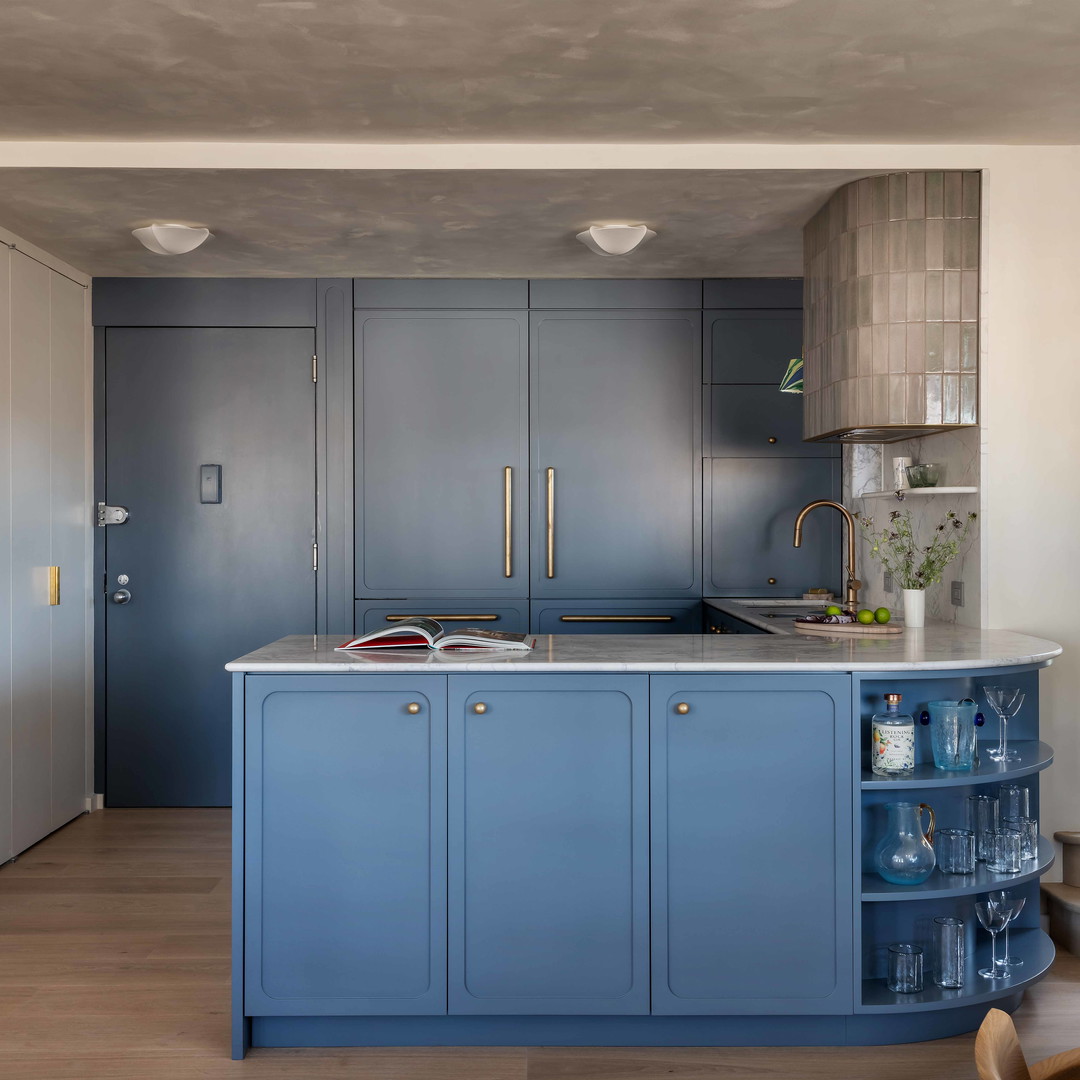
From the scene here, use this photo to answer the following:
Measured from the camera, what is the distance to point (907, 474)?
3338 mm

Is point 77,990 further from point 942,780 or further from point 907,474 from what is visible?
point 907,474

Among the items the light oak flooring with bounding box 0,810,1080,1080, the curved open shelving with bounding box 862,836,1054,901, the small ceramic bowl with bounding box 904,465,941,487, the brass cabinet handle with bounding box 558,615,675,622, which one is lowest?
the light oak flooring with bounding box 0,810,1080,1080

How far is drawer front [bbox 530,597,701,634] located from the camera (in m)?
4.31

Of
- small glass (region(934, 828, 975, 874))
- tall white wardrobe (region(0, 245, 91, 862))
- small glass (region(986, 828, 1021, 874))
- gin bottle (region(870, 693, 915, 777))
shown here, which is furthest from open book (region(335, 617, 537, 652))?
tall white wardrobe (region(0, 245, 91, 862))

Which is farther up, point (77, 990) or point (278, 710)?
point (278, 710)

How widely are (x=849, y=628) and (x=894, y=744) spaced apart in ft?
2.45

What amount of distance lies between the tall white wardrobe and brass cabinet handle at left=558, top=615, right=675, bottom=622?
216cm

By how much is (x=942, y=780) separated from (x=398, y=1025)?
1426 millimetres

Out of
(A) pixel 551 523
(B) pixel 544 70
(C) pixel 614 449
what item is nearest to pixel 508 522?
(A) pixel 551 523

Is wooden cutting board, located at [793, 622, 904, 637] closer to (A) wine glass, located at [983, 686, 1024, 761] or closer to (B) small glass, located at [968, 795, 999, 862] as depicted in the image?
(A) wine glass, located at [983, 686, 1024, 761]

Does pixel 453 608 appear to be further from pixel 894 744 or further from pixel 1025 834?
pixel 1025 834

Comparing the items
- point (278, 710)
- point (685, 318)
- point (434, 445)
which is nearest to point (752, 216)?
point (685, 318)

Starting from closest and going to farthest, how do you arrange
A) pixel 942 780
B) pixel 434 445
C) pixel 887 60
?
pixel 942 780, pixel 887 60, pixel 434 445

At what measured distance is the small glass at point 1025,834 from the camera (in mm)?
2373
